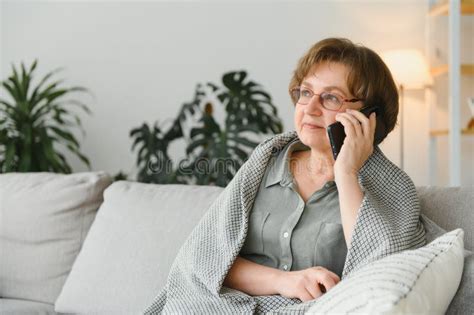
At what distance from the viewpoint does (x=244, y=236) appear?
1698 mm

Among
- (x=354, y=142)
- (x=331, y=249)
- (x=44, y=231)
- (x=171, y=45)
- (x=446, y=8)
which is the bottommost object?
(x=44, y=231)

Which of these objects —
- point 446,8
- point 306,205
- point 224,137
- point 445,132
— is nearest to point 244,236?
point 306,205

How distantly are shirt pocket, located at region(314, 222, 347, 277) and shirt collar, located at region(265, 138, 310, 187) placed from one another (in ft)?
0.58

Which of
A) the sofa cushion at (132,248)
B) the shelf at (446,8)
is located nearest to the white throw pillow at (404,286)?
the sofa cushion at (132,248)

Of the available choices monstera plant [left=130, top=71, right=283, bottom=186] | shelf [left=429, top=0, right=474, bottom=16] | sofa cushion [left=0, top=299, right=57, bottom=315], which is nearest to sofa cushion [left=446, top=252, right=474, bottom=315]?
sofa cushion [left=0, top=299, right=57, bottom=315]

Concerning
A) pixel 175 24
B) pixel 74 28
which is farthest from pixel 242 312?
pixel 74 28

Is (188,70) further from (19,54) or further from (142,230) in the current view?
(142,230)

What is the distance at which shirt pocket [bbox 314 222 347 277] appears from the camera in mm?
1647

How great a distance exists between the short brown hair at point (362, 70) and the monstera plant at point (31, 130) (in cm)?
222

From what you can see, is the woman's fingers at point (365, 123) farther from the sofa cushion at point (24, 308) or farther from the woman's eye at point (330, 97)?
the sofa cushion at point (24, 308)

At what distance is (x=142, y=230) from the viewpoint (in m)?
2.08

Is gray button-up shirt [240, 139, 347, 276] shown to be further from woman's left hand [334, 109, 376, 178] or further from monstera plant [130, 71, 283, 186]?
monstera plant [130, 71, 283, 186]

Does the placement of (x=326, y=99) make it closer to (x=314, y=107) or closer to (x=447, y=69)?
(x=314, y=107)

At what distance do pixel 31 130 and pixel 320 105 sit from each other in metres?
2.32
